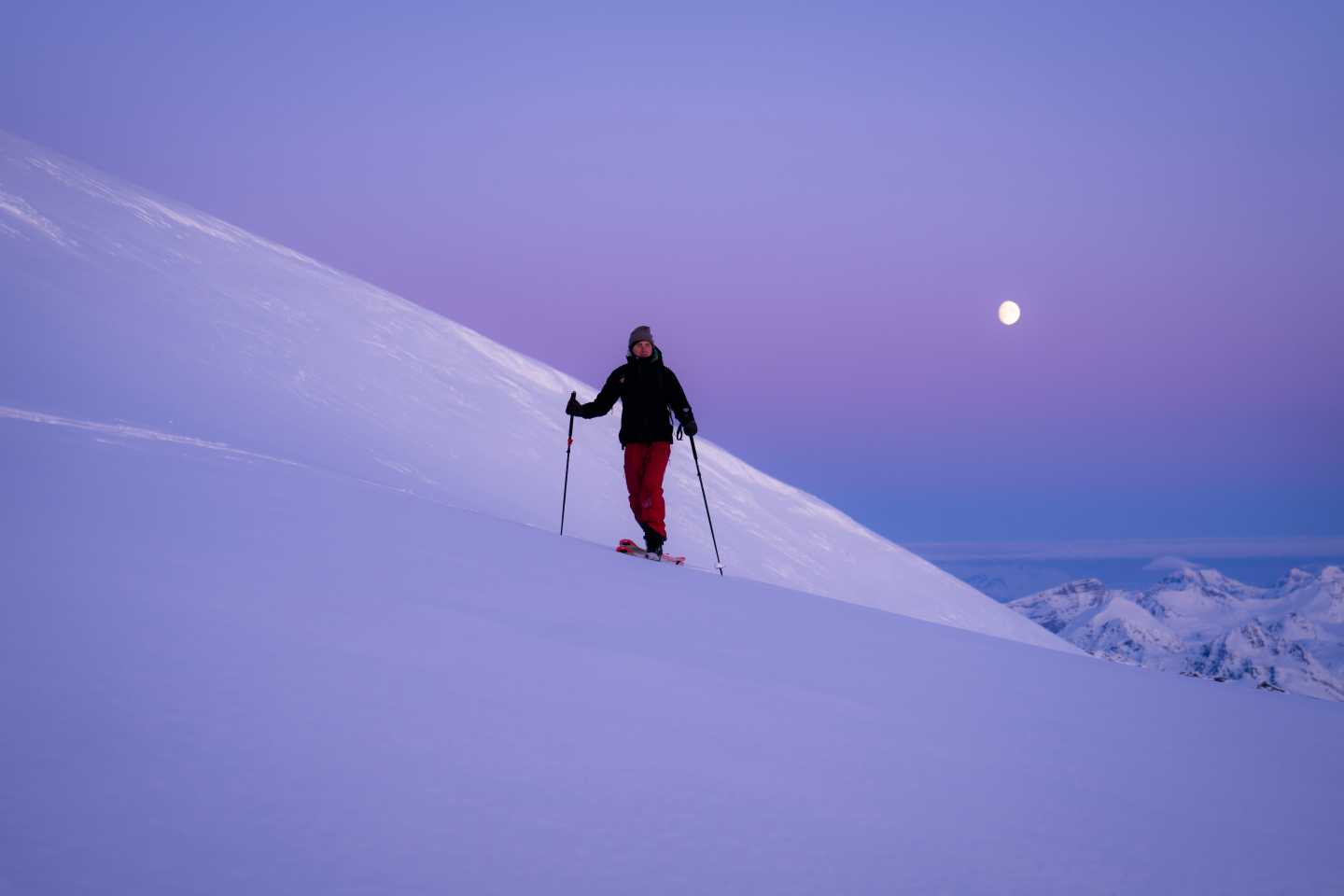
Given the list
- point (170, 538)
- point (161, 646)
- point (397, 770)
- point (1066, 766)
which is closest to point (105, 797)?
point (397, 770)

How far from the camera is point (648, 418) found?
8891 mm

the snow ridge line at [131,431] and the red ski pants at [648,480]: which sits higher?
the red ski pants at [648,480]

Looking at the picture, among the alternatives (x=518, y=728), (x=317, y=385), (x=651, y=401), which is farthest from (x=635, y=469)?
(x=518, y=728)

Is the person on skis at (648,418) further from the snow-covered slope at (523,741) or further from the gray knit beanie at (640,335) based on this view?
the snow-covered slope at (523,741)

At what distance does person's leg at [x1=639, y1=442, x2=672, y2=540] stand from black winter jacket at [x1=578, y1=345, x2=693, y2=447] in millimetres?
105

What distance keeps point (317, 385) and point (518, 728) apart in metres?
9.29

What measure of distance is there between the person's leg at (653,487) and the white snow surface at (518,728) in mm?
1808

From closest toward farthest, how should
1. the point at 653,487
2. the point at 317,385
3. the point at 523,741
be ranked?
the point at 523,741 < the point at 653,487 < the point at 317,385

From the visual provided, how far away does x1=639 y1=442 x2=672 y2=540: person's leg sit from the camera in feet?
28.8

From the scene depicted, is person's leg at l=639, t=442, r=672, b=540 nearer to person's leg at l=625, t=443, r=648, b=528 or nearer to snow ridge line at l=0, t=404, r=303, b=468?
person's leg at l=625, t=443, r=648, b=528

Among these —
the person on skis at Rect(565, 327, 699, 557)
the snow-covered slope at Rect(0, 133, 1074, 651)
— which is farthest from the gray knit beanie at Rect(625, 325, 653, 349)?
the snow-covered slope at Rect(0, 133, 1074, 651)

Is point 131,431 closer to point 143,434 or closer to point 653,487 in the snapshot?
point 143,434

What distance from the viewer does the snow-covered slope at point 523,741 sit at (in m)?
2.46

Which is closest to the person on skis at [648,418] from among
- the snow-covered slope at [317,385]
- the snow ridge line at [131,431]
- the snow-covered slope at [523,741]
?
the snow-covered slope at [317,385]
